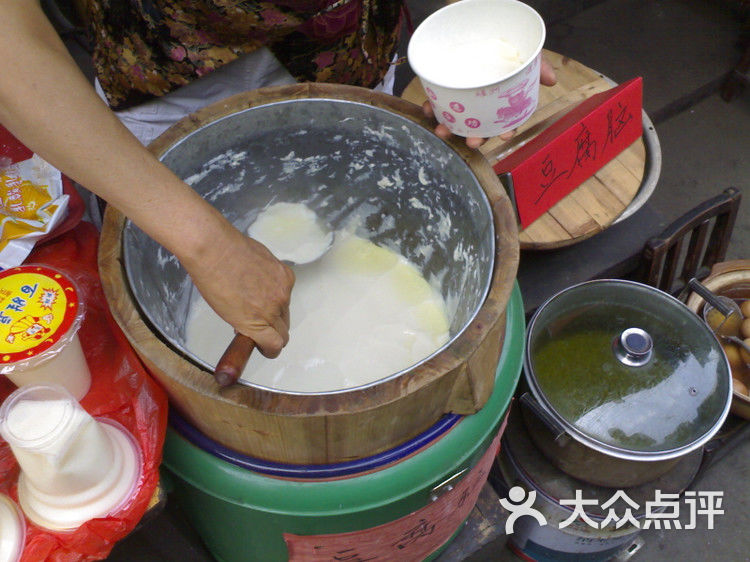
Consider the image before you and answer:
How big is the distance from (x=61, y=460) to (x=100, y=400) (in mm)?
216

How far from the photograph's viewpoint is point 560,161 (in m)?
2.02

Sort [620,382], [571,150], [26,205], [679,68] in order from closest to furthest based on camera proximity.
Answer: [26,205] → [620,382] → [571,150] → [679,68]

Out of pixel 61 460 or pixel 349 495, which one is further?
→ pixel 349 495

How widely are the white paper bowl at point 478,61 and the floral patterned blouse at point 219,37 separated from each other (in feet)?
0.84

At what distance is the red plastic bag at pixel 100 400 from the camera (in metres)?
1.01

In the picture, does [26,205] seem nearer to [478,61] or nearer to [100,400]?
[100,400]

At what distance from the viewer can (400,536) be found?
4.50 feet

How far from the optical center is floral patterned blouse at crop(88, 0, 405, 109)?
129 cm

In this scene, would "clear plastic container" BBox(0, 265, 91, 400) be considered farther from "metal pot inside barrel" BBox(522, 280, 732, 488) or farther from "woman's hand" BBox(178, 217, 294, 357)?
"metal pot inside barrel" BBox(522, 280, 732, 488)

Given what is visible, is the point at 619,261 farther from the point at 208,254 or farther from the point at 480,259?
the point at 208,254

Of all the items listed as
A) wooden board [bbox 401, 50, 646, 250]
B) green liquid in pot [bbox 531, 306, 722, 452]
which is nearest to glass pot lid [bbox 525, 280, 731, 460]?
green liquid in pot [bbox 531, 306, 722, 452]

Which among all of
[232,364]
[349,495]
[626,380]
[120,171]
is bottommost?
[626,380]

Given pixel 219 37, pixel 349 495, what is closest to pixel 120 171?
pixel 219 37

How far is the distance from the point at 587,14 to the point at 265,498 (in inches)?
136
